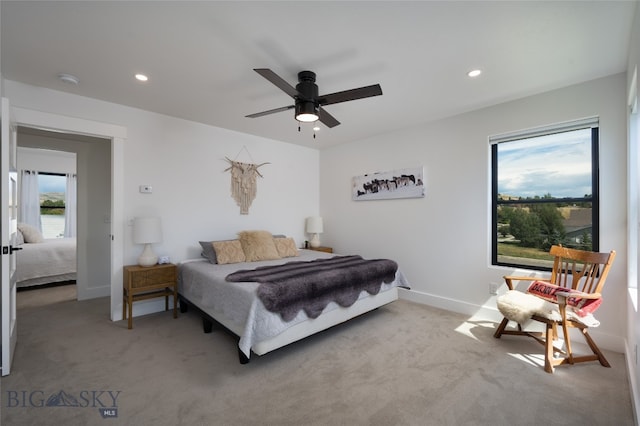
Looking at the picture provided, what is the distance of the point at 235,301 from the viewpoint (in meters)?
2.41

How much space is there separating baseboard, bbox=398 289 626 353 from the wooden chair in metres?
0.24

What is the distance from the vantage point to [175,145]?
3723mm

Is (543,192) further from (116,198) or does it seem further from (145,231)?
(116,198)

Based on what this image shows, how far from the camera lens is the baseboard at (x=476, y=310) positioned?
251 centimetres

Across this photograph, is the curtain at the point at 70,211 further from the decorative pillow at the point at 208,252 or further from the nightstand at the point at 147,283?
the decorative pillow at the point at 208,252

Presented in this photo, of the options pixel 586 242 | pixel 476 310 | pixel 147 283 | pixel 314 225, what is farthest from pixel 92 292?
pixel 586 242

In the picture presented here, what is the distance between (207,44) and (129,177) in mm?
2112

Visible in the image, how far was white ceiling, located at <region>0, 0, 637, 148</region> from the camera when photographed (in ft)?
5.83

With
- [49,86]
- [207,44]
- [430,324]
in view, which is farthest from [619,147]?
[49,86]

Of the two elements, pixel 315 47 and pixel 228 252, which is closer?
pixel 315 47

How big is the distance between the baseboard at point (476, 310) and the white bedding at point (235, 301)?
54cm

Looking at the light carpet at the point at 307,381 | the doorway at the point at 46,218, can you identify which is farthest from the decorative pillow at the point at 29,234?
the light carpet at the point at 307,381

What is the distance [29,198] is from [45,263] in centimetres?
277

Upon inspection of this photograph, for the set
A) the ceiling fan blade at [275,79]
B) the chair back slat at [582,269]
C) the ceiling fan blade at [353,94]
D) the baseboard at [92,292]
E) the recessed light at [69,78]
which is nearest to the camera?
the ceiling fan blade at [275,79]
